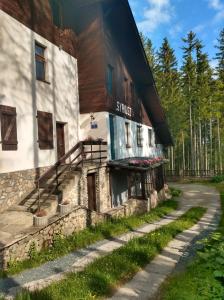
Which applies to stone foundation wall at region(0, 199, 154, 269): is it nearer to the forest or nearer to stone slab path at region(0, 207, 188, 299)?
stone slab path at region(0, 207, 188, 299)

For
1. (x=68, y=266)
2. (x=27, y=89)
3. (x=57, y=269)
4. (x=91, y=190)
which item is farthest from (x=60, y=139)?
(x=57, y=269)

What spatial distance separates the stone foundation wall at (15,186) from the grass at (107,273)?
14.8 feet

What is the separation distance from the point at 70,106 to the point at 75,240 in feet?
27.0

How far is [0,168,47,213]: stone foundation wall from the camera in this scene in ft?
36.7

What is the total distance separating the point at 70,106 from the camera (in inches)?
656

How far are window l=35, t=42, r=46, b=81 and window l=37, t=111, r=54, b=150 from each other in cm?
169

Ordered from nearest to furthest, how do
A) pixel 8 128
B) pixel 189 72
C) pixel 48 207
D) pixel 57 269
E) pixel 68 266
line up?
pixel 57 269, pixel 68 266, pixel 48 207, pixel 8 128, pixel 189 72

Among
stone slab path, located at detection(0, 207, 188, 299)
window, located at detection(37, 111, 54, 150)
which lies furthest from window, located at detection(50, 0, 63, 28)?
stone slab path, located at detection(0, 207, 188, 299)

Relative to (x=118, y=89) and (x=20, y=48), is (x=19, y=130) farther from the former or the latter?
(x=118, y=89)

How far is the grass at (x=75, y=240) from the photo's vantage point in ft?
27.3

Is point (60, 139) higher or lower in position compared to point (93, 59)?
lower

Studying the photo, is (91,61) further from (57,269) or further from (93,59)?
(57,269)

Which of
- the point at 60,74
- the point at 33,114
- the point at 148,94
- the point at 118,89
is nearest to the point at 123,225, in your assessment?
the point at 33,114

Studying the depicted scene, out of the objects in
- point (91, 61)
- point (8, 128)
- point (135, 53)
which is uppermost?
point (135, 53)
